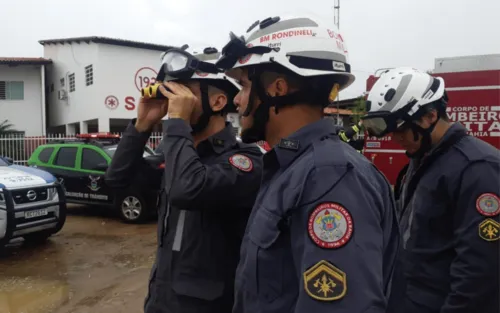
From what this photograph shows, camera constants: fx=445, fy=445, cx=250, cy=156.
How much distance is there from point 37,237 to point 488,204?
7.02m

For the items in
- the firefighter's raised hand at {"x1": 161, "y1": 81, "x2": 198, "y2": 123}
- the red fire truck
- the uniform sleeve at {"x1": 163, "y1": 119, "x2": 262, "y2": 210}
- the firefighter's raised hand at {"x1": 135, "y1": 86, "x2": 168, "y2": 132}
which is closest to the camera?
the uniform sleeve at {"x1": 163, "y1": 119, "x2": 262, "y2": 210}

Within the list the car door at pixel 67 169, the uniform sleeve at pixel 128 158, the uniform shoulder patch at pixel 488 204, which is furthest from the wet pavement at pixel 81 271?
the uniform shoulder patch at pixel 488 204

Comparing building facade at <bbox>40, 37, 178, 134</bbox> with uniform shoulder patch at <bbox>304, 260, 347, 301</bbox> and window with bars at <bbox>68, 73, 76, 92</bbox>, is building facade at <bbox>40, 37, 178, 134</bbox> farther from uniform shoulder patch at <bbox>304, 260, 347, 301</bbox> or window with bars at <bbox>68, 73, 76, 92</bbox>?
uniform shoulder patch at <bbox>304, 260, 347, 301</bbox>

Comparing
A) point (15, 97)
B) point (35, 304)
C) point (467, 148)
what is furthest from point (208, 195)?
point (15, 97)

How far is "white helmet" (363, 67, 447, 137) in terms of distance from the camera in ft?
7.64

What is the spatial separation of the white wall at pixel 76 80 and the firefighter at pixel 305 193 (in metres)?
19.4

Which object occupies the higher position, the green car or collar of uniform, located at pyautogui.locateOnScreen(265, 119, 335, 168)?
collar of uniform, located at pyautogui.locateOnScreen(265, 119, 335, 168)

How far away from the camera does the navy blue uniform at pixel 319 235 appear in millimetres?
1089

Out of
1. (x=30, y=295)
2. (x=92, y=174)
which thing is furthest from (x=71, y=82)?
(x=30, y=295)

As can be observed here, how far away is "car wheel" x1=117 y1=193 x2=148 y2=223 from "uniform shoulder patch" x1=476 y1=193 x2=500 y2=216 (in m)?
7.33

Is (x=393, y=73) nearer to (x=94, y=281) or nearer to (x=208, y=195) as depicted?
(x=208, y=195)

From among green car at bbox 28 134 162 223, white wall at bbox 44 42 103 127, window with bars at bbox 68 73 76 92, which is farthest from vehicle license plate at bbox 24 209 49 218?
window with bars at bbox 68 73 76 92

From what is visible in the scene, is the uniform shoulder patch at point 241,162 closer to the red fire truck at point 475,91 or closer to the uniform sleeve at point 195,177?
the uniform sleeve at point 195,177

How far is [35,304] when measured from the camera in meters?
4.77
